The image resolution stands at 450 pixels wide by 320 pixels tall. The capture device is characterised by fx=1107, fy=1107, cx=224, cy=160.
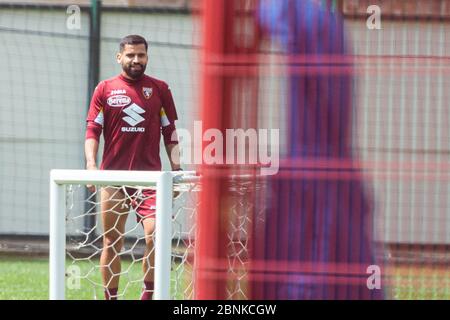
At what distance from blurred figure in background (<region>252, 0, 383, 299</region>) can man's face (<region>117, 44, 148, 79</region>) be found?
3550mm

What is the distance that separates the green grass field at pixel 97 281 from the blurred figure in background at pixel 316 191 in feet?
0.34

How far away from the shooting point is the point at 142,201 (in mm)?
5254

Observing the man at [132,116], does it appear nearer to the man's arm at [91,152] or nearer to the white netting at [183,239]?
the man's arm at [91,152]

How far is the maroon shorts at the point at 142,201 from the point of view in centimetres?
495

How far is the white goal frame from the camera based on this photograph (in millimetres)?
3521

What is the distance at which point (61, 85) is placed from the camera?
959cm

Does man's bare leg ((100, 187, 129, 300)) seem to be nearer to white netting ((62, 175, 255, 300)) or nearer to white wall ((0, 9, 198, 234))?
white netting ((62, 175, 255, 300))

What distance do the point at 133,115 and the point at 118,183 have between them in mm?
3044

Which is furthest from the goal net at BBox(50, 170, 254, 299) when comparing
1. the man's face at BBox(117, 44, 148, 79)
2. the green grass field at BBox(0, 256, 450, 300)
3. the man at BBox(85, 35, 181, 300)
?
the man's face at BBox(117, 44, 148, 79)

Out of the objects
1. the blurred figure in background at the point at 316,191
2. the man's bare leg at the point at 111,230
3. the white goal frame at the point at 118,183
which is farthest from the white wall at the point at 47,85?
the blurred figure in background at the point at 316,191
